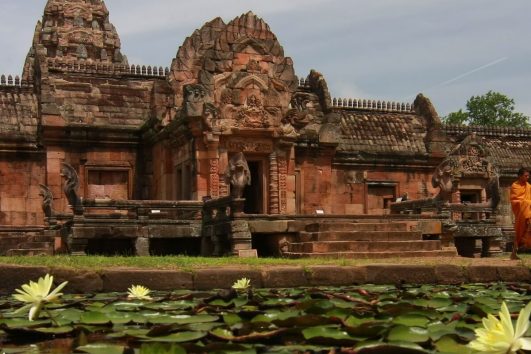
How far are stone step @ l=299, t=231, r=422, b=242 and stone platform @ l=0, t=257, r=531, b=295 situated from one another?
13.6ft

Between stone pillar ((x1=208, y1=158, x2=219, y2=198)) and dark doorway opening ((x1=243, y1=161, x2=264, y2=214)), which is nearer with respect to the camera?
stone pillar ((x1=208, y1=158, x2=219, y2=198))

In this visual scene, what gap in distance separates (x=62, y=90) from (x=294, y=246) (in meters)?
9.21

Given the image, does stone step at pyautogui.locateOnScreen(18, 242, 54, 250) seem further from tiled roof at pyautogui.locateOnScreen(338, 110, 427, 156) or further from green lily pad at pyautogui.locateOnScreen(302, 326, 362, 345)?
green lily pad at pyautogui.locateOnScreen(302, 326, 362, 345)

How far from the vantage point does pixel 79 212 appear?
49.9 feet

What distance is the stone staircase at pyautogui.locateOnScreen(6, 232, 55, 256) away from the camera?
17092 millimetres

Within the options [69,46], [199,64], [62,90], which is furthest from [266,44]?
[69,46]

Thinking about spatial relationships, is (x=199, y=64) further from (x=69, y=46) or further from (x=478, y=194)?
(x=69, y=46)

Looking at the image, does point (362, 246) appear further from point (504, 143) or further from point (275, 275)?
point (504, 143)

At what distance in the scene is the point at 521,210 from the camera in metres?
13.2

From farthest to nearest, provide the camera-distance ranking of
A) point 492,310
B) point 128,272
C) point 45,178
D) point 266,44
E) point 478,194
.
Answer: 1. point 478,194
2. point 45,178
3. point 266,44
4. point 128,272
5. point 492,310

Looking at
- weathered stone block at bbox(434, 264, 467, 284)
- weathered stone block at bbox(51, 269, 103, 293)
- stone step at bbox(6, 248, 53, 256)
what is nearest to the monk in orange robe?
weathered stone block at bbox(434, 264, 467, 284)

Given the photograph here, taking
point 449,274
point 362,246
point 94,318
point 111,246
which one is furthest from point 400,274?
point 111,246

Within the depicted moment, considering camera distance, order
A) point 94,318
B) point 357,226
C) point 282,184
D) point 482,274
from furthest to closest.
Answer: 1. point 282,184
2. point 357,226
3. point 482,274
4. point 94,318

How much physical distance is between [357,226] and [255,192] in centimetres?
397
